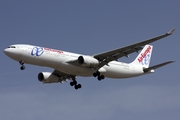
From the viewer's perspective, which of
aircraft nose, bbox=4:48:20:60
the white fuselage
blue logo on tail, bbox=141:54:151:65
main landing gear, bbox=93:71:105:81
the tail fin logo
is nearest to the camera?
aircraft nose, bbox=4:48:20:60

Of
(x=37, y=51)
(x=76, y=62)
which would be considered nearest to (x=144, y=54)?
(x=76, y=62)

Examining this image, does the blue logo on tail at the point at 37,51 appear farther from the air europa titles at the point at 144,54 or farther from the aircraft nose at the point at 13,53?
the air europa titles at the point at 144,54

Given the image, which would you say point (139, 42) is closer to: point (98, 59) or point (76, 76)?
point (98, 59)

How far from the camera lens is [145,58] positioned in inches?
2382

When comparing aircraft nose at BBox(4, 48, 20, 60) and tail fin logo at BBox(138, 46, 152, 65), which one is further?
tail fin logo at BBox(138, 46, 152, 65)

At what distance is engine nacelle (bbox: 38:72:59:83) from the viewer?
54062 mm

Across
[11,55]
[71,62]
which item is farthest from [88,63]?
[11,55]

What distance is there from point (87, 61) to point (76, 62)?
1.29 metres

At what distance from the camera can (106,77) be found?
52531 millimetres

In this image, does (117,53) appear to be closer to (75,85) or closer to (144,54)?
(75,85)

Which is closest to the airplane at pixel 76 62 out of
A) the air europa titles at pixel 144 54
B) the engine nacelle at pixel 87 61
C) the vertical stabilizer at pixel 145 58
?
the engine nacelle at pixel 87 61

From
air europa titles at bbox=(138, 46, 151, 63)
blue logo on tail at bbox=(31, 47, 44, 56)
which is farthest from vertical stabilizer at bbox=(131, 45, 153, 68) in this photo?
blue logo on tail at bbox=(31, 47, 44, 56)

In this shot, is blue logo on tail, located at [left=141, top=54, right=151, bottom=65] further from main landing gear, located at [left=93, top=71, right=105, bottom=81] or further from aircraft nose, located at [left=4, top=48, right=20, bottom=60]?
aircraft nose, located at [left=4, top=48, right=20, bottom=60]

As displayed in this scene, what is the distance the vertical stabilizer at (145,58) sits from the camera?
58.6 m
